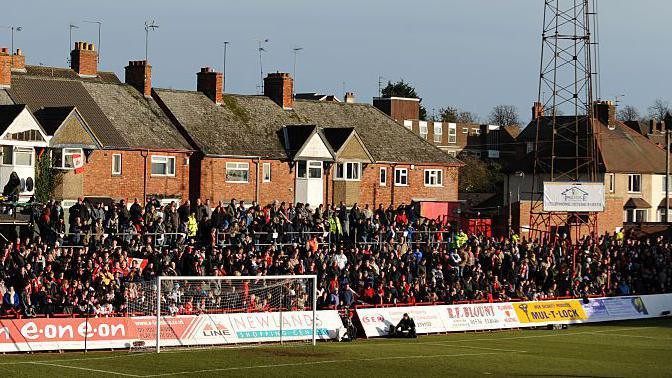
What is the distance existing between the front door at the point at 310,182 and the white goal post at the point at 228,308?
1026 inches

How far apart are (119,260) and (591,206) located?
34.4 m

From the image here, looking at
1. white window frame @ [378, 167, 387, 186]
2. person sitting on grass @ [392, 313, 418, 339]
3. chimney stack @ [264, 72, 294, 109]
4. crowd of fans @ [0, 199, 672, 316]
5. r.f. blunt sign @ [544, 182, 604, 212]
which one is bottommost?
person sitting on grass @ [392, 313, 418, 339]

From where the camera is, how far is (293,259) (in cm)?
4300

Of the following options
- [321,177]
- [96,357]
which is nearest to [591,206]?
[321,177]

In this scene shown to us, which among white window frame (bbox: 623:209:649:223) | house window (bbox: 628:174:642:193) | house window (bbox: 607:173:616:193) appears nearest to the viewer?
house window (bbox: 607:173:616:193)

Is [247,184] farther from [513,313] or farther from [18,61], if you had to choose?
[513,313]

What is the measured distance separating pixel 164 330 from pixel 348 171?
33.4 metres

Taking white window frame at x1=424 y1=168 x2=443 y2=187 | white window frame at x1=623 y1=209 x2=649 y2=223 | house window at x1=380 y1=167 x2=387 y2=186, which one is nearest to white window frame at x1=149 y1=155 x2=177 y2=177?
house window at x1=380 y1=167 x2=387 y2=186

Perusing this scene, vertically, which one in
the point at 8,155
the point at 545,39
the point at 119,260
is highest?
the point at 545,39

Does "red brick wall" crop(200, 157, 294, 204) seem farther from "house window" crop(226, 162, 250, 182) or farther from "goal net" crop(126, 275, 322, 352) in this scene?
"goal net" crop(126, 275, 322, 352)

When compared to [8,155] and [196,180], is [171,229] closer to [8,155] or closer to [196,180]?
[8,155]

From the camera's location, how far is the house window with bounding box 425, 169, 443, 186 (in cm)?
7388

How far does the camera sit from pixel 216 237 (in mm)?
44031

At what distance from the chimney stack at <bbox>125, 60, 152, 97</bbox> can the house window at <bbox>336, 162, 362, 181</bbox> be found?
447 inches
